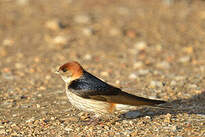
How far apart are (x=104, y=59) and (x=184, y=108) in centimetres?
330

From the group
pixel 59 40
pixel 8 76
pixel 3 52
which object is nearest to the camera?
pixel 8 76

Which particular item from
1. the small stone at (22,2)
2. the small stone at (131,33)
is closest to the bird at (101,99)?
the small stone at (131,33)

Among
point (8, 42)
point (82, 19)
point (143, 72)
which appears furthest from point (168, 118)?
point (82, 19)

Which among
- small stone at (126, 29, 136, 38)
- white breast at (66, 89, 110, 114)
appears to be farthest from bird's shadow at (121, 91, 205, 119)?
small stone at (126, 29, 136, 38)

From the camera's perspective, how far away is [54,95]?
685cm

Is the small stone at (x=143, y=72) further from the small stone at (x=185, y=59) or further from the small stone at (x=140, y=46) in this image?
the small stone at (x=140, y=46)

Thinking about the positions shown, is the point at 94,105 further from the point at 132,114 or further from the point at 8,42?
the point at 8,42

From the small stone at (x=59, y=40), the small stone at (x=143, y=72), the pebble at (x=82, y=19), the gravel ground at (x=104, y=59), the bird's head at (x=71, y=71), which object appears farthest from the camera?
the pebble at (x=82, y=19)

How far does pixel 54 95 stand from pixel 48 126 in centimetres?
149

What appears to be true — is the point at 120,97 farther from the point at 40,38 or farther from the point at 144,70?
the point at 40,38

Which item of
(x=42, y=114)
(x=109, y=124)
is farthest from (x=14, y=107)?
→ (x=109, y=124)

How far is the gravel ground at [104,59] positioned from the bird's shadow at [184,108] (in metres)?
0.01

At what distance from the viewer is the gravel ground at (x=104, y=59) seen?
550 cm

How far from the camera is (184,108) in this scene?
6.14 m
